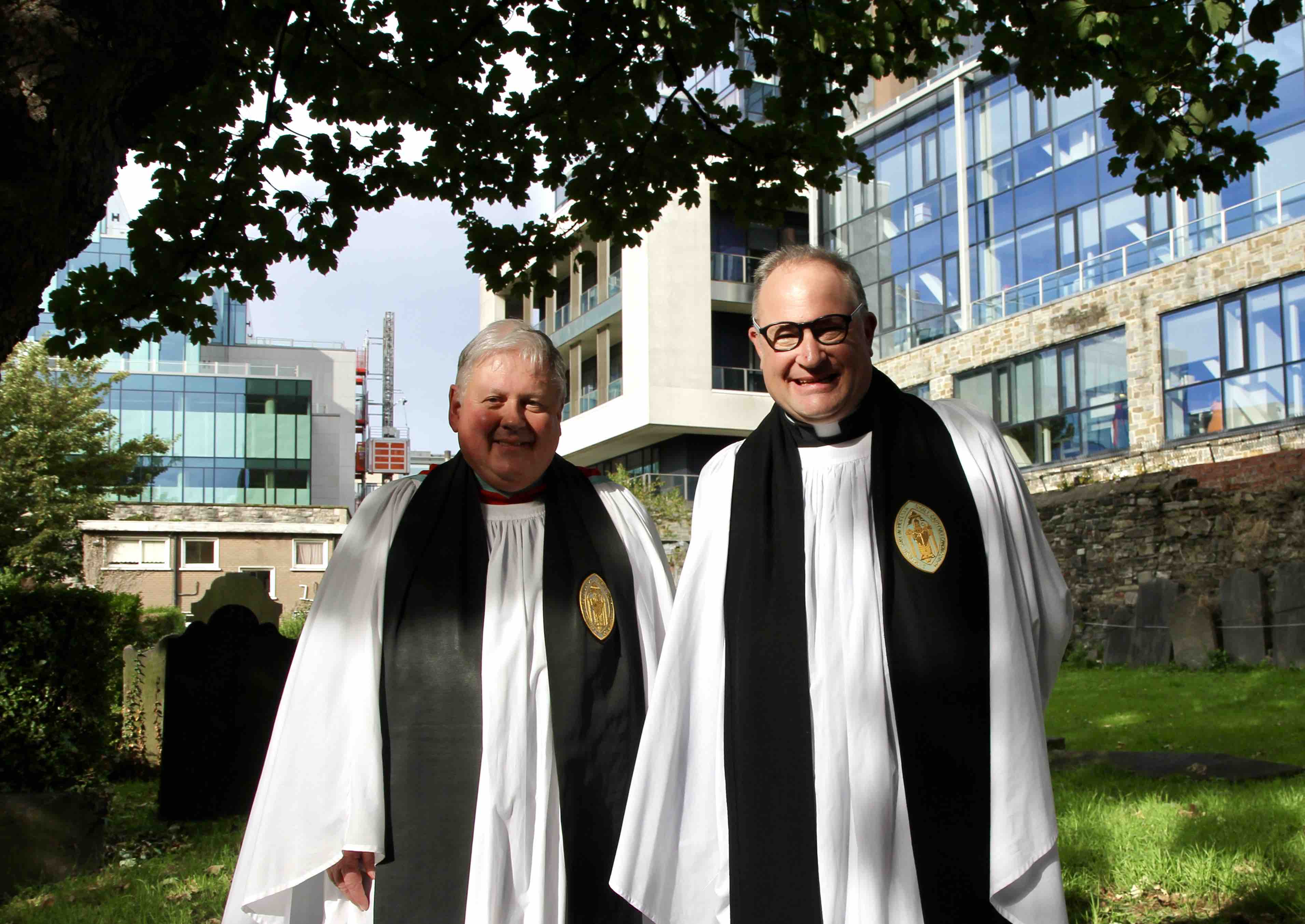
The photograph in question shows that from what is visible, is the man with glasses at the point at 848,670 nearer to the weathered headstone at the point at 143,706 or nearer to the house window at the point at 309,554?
the weathered headstone at the point at 143,706

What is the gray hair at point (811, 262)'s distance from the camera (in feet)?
10.6

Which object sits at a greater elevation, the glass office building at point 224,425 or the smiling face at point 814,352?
the glass office building at point 224,425

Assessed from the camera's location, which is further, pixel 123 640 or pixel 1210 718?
pixel 123 640

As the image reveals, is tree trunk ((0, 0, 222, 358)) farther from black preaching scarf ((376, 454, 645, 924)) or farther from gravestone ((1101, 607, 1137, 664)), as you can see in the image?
gravestone ((1101, 607, 1137, 664))

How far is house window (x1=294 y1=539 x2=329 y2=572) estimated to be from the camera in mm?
45844

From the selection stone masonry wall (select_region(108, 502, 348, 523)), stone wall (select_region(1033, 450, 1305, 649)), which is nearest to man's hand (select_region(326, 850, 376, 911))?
stone wall (select_region(1033, 450, 1305, 649))

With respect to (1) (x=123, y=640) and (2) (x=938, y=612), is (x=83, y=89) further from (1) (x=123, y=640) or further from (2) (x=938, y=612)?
(1) (x=123, y=640)

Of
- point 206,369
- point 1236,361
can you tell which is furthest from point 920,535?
point 206,369

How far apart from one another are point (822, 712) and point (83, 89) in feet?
10.4

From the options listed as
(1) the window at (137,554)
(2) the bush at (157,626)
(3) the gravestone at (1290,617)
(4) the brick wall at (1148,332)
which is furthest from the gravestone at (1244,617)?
(1) the window at (137,554)

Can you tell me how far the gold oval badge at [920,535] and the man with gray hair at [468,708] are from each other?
0.99 metres

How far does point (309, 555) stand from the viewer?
46.1 meters

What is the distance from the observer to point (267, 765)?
3461mm

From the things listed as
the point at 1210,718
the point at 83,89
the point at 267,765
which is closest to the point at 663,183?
the point at 83,89
